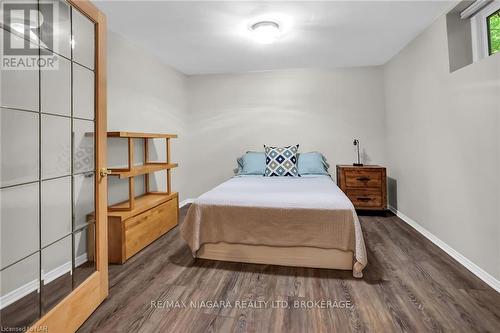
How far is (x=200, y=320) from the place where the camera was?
1510 mm

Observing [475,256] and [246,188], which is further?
[246,188]

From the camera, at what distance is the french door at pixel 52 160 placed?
1440mm

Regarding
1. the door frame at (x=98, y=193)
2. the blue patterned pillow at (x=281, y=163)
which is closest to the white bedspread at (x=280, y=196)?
the blue patterned pillow at (x=281, y=163)

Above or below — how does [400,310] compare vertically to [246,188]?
below

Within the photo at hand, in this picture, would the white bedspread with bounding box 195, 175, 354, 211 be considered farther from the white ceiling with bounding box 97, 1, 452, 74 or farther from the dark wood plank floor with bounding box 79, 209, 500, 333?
the white ceiling with bounding box 97, 1, 452, 74

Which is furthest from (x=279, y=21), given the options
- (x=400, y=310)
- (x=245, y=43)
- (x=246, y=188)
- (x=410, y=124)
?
(x=400, y=310)

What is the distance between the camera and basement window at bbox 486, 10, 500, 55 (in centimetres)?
204

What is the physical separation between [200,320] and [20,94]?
183cm

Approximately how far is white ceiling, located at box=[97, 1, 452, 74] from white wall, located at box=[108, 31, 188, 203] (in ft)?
0.67

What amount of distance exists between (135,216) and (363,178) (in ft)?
9.79

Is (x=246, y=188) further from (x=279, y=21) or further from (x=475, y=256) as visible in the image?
(x=475, y=256)

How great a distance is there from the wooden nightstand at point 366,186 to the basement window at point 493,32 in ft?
5.69

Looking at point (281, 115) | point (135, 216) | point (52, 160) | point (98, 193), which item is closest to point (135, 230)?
point (135, 216)

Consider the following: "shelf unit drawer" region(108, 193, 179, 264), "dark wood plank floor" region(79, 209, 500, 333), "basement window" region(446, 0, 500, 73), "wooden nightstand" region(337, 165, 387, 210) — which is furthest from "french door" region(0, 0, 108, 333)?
"wooden nightstand" region(337, 165, 387, 210)
